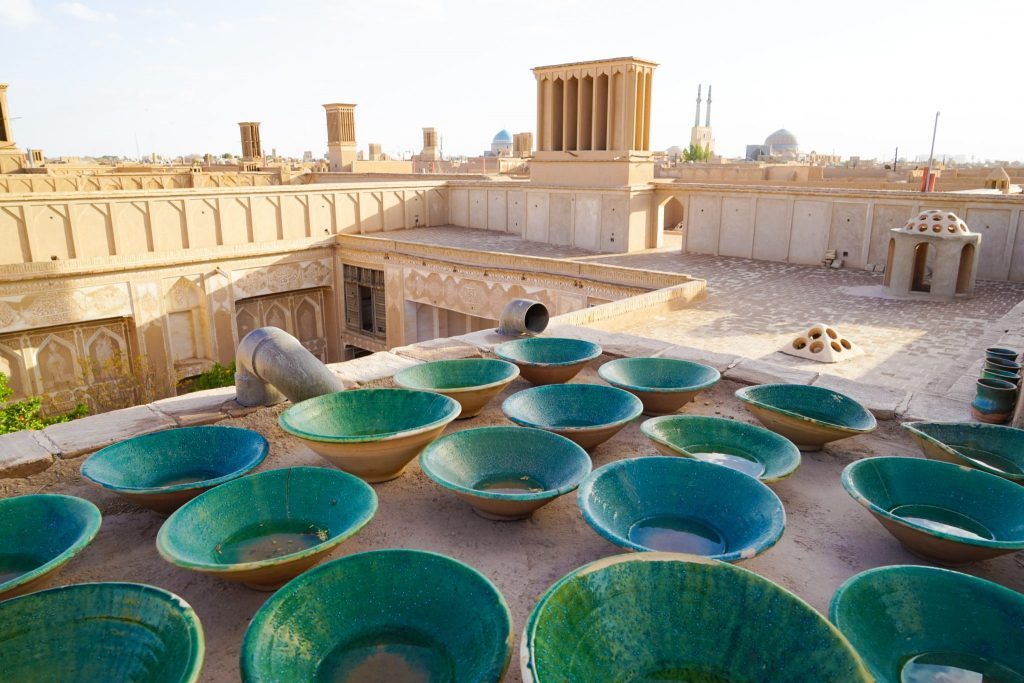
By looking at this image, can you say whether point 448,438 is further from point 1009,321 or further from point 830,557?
point 1009,321

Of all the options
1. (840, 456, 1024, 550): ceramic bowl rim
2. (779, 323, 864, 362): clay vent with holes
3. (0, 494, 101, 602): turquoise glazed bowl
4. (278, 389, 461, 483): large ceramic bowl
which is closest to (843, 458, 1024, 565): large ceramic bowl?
(840, 456, 1024, 550): ceramic bowl rim

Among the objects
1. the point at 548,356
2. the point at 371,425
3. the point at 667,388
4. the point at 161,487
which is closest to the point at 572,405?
the point at 667,388

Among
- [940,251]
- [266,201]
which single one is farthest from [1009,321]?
[266,201]

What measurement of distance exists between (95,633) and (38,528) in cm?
99

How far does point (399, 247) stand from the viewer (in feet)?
53.2

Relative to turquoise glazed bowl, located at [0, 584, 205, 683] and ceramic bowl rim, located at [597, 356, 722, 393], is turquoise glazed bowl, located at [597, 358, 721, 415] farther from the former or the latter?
turquoise glazed bowl, located at [0, 584, 205, 683]

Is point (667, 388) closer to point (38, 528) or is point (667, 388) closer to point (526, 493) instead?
point (526, 493)

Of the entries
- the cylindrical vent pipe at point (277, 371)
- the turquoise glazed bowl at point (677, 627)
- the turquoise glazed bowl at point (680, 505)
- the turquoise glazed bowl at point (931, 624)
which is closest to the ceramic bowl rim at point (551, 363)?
the cylindrical vent pipe at point (277, 371)

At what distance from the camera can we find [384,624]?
8.25 feet

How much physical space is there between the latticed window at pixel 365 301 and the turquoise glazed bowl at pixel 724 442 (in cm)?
1371

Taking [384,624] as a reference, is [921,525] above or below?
above

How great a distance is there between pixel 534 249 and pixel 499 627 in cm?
1512

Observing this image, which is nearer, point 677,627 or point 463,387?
point 677,627

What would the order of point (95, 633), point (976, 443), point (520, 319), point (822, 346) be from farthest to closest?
point (822, 346) → point (520, 319) → point (976, 443) → point (95, 633)
